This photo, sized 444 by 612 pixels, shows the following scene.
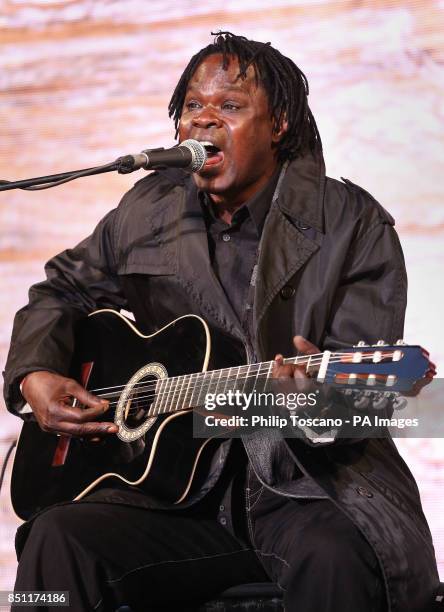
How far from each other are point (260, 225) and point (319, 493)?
68 cm

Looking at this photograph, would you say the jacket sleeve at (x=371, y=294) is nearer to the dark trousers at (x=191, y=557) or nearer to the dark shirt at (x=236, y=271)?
the dark shirt at (x=236, y=271)

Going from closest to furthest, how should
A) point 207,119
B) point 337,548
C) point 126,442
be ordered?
1. point 337,548
2. point 126,442
3. point 207,119

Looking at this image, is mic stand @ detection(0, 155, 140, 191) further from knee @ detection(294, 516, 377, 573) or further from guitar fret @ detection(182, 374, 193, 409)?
knee @ detection(294, 516, 377, 573)

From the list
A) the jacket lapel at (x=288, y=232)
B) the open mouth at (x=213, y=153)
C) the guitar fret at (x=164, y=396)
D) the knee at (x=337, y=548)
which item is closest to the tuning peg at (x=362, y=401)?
the knee at (x=337, y=548)

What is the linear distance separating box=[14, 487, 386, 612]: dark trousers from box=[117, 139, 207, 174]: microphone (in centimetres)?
73

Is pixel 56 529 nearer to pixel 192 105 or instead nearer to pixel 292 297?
pixel 292 297

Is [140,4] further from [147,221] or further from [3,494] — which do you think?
[3,494]

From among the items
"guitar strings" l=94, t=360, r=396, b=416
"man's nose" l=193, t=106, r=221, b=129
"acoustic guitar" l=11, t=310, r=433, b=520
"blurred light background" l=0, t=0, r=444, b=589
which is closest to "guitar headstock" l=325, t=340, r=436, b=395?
"acoustic guitar" l=11, t=310, r=433, b=520

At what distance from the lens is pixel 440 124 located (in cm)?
320

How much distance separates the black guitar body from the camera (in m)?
2.44

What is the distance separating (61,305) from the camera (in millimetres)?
2879

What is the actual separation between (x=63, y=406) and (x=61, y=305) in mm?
352

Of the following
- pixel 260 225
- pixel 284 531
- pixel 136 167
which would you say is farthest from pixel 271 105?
pixel 284 531
